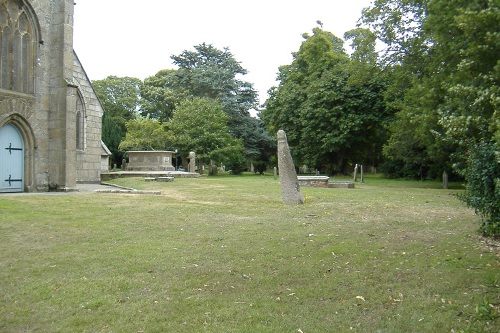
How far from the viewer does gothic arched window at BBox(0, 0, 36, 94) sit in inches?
659

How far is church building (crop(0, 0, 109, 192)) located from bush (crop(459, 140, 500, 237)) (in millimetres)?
15699

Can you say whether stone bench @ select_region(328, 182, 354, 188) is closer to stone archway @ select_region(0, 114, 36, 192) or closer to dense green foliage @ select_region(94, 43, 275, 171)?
stone archway @ select_region(0, 114, 36, 192)

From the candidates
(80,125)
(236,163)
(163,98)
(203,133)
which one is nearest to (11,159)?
(80,125)

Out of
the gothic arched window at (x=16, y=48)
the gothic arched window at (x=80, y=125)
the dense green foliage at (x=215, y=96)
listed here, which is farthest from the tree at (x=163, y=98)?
the gothic arched window at (x=16, y=48)

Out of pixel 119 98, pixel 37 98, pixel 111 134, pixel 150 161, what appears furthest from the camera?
pixel 119 98

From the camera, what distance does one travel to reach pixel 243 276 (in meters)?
5.49

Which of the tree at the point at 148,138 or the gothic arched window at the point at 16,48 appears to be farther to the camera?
the tree at the point at 148,138

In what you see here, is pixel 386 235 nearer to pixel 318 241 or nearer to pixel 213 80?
pixel 318 241

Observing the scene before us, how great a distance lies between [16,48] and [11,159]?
452 cm

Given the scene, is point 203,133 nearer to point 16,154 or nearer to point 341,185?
point 341,185

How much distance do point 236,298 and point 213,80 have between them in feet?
156

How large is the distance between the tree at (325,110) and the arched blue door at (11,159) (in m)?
22.8

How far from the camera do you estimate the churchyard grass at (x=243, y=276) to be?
4.18 meters

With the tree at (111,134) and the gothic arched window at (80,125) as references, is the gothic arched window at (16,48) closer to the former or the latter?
the gothic arched window at (80,125)
